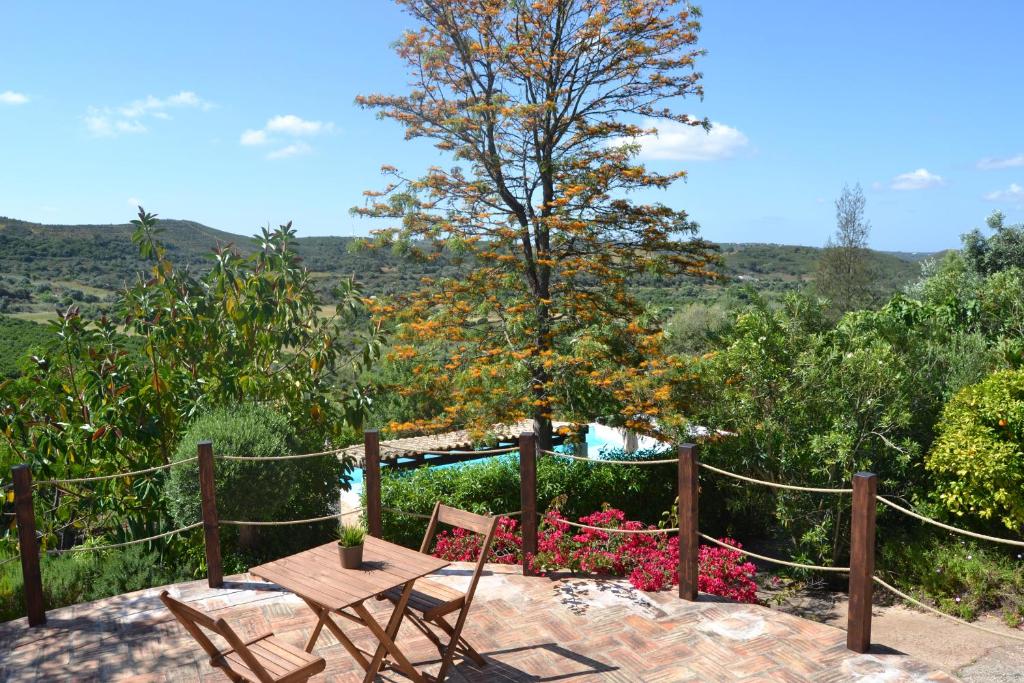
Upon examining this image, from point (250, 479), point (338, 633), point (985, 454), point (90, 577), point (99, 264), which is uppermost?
point (99, 264)

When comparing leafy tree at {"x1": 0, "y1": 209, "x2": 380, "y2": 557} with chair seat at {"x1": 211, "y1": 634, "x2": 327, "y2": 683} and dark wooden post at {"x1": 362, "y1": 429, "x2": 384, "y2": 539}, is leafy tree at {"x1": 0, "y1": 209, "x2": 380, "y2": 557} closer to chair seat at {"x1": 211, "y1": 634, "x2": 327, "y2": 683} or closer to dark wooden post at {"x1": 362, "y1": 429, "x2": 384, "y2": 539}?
dark wooden post at {"x1": 362, "y1": 429, "x2": 384, "y2": 539}

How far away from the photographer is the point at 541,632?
4.79 m

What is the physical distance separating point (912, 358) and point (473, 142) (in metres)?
7.03

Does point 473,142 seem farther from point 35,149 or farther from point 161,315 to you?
point 35,149

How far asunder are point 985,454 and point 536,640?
647 cm

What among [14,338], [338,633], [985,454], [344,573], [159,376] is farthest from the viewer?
[14,338]

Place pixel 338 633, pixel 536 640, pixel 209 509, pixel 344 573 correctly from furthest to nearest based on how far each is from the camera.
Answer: pixel 209 509 < pixel 536 640 < pixel 344 573 < pixel 338 633

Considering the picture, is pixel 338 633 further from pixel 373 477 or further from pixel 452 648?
pixel 373 477

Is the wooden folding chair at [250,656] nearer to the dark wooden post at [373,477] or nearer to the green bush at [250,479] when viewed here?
the dark wooden post at [373,477]

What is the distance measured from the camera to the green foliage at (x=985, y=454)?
857cm

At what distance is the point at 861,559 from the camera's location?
13.9 ft

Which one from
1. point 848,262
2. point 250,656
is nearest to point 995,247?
point 848,262

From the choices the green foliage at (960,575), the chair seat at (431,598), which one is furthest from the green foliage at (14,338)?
the green foliage at (960,575)

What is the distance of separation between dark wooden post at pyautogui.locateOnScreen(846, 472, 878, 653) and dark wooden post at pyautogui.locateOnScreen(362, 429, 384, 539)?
3194 mm
